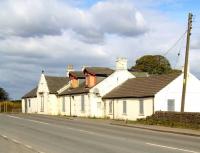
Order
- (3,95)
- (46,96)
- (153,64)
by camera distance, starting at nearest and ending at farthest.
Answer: (46,96) < (153,64) < (3,95)

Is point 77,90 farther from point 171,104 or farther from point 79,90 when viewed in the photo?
point 171,104

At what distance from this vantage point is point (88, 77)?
2292 inches

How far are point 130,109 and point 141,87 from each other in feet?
8.82

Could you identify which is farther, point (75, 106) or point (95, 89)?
point (75, 106)

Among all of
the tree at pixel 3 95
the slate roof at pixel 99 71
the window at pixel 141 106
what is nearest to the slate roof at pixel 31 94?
the slate roof at pixel 99 71

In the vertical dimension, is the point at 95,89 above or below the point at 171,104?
above

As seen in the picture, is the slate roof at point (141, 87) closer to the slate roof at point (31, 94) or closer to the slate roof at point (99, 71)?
the slate roof at point (99, 71)

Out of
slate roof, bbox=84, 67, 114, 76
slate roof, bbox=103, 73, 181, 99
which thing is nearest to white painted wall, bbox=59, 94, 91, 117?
slate roof, bbox=84, 67, 114, 76

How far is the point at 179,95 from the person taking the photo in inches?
1838

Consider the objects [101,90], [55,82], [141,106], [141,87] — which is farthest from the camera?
[55,82]

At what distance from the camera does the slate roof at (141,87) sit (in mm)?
46250

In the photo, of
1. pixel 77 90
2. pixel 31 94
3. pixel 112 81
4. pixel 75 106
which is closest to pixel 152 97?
pixel 112 81

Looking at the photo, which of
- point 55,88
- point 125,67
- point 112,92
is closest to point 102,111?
point 112,92

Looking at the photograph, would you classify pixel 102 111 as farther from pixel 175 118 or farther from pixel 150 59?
pixel 150 59
